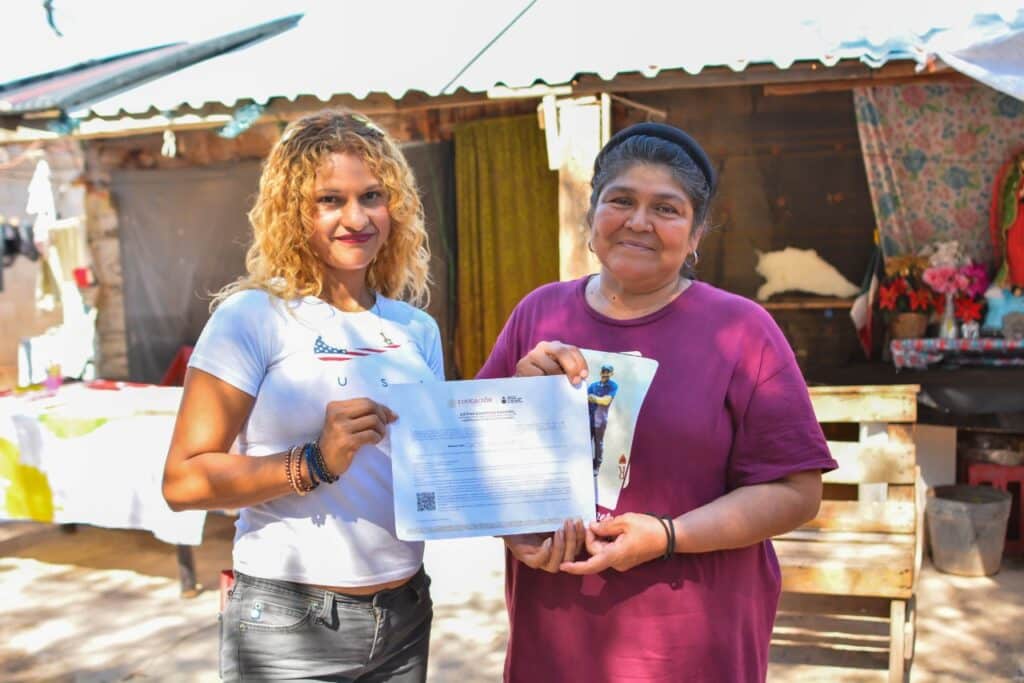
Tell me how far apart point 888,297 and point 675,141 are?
5.13m

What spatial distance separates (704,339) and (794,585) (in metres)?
2.57

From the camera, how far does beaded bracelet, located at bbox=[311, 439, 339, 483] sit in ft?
5.97

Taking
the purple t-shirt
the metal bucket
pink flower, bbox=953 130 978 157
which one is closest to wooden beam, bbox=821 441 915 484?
the metal bucket

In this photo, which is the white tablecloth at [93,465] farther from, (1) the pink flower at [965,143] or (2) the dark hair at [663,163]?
(1) the pink flower at [965,143]

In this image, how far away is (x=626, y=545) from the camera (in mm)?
1688

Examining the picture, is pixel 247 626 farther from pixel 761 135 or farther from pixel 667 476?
pixel 761 135

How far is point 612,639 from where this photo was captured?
1.81 metres

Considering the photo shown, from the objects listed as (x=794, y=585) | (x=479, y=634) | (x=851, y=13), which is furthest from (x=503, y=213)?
(x=794, y=585)

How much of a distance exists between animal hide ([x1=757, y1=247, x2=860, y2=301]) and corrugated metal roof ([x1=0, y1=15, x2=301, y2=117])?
479 cm

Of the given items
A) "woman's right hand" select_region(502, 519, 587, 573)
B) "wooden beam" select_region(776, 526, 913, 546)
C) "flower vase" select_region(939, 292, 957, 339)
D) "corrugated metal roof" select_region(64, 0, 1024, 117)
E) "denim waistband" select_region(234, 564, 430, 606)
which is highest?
"corrugated metal roof" select_region(64, 0, 1024, 117)

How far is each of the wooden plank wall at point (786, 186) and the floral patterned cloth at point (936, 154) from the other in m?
0.37

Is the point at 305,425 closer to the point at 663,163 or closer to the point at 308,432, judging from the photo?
the point at 308,432

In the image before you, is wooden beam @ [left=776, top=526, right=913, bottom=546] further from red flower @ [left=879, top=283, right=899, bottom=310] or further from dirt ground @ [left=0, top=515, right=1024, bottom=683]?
red flower @ [left=879, top=283, right=899, bottom=310]

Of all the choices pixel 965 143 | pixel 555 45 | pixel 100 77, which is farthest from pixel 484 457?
pixel 100 77
